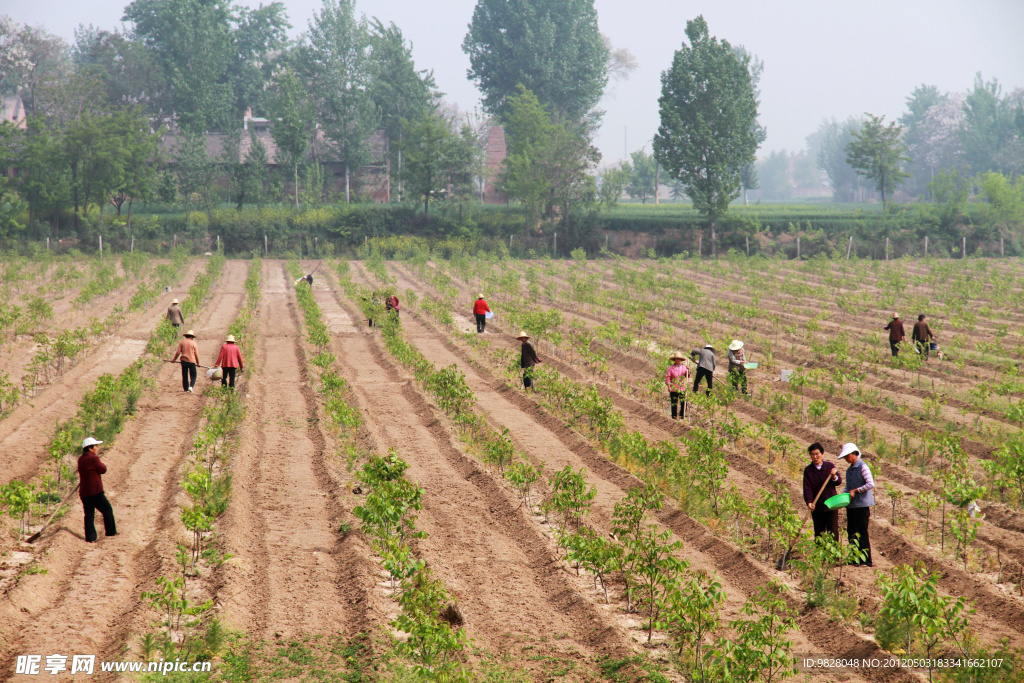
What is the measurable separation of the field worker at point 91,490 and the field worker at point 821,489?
803 centimetres

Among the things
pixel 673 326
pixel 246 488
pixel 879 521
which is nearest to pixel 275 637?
pixel 246 488

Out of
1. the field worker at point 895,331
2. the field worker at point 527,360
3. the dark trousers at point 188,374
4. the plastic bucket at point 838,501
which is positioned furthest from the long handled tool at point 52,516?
the field worker at point 895,331

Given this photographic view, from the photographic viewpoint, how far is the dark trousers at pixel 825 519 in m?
9.03

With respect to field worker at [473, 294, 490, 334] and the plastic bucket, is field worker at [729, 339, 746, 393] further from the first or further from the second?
field worker at [473, 294, 490, 334]

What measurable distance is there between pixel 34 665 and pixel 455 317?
2169 cm

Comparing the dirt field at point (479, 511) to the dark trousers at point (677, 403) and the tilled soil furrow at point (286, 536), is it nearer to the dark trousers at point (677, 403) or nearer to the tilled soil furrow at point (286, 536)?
→ the tilled soil furrow at point (286, 536)

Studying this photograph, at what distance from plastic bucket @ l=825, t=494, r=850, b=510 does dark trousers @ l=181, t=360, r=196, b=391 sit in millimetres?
12792

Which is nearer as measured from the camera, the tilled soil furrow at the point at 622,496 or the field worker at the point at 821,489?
the tilled soil furrow at the point at 622,496

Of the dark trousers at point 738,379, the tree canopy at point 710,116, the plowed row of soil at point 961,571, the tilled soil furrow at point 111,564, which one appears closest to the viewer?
the tilled soil furrow at point 111,564

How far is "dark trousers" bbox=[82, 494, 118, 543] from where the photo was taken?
31.4ft

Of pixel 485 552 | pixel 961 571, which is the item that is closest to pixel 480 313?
pixel 485 552

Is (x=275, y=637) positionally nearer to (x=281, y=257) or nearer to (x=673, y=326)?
(x=673, y=326)

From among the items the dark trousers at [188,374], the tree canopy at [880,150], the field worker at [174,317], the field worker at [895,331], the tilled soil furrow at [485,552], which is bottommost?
the tilled soil furrow at [485,552]

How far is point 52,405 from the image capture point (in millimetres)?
15461
